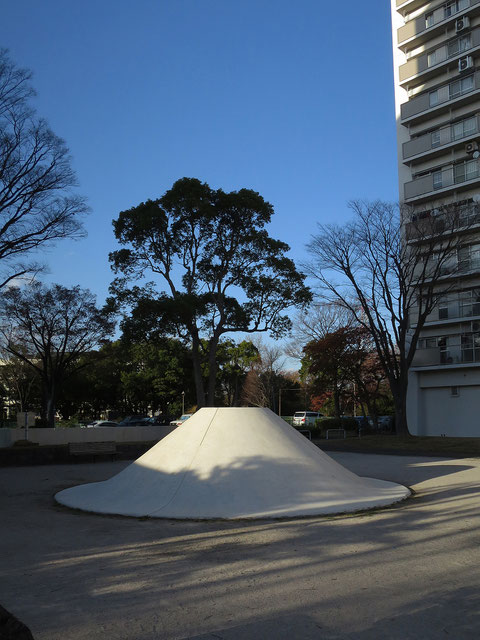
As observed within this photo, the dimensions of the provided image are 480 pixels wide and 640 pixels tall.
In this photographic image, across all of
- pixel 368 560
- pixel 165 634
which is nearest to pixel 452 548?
pixel 368 560

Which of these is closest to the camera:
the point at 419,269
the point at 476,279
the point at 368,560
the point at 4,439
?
the point at 368,560

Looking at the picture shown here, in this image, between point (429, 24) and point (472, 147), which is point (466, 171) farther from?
point (429, 24)

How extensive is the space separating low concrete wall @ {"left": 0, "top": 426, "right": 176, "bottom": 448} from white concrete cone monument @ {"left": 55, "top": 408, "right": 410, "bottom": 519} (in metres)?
15.3

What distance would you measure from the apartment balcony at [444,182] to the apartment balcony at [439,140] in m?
1.39

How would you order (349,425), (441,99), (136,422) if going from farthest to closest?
(136,422)
(349,425)
(441,99)

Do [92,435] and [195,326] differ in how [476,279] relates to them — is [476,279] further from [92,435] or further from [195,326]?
[92,435]

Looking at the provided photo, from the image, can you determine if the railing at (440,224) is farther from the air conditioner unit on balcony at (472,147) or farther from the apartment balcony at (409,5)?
the apartment balcony at (409,5)

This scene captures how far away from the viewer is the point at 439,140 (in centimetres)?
3903

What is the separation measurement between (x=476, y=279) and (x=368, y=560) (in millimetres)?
32818

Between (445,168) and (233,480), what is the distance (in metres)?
33.9

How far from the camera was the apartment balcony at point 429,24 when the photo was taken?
37750 mm

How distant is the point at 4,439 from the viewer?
84.5 ft

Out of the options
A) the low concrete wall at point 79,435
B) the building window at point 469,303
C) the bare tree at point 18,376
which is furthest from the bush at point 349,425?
the bare tree at point 18,376

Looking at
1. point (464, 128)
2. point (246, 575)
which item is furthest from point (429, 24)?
point (246, 575)
